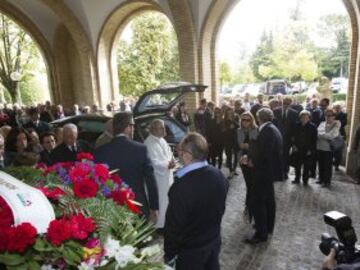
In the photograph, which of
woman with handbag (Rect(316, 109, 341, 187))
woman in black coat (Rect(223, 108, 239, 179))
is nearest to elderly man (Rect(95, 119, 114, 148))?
woman in black coat (Rect(223, 108, 239, 179))

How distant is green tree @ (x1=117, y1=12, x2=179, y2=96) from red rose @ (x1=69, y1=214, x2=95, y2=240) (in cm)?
2045

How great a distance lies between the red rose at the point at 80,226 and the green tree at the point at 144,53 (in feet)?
67.1

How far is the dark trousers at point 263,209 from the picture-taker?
480 cm

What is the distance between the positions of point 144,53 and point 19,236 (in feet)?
69.0

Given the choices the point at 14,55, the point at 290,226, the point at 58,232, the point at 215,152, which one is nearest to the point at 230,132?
the point at 215,152

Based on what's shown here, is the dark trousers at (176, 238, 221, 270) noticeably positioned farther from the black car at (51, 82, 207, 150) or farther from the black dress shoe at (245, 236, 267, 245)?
the black car at (51, 82, 207, 150)

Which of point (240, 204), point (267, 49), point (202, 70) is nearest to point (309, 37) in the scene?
point (267, 49)

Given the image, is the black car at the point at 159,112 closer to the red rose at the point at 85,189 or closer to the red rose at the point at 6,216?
the red rose at the point at 85,189

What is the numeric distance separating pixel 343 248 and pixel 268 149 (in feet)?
9.05

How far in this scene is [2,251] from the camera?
1.41 metres

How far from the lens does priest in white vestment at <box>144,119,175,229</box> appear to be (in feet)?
16.2

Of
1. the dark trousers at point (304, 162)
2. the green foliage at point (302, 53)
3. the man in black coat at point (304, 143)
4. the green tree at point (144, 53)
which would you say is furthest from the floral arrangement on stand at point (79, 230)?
the green foliage at point (302, 53)

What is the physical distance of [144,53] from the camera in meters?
21.6

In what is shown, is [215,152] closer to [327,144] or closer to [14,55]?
[327,144]
